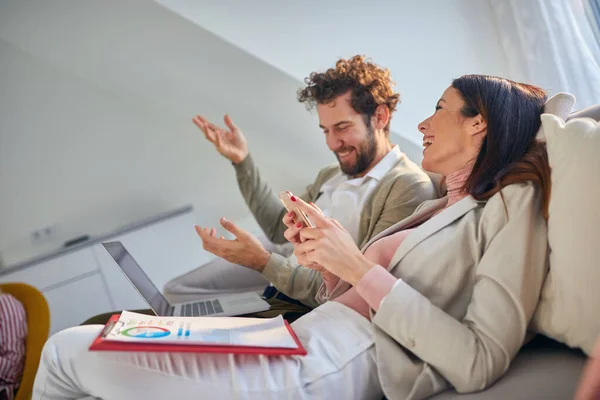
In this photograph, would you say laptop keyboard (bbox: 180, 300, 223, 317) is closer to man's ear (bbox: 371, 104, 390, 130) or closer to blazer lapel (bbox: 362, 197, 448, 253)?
blazer lapel (bbox: 362, 197, 448, 253)

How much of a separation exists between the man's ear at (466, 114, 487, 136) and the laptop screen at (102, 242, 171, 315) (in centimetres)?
98

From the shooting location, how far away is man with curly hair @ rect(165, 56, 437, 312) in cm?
167

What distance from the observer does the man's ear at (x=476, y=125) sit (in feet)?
4.03

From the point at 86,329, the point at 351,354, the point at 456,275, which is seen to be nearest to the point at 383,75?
the point at 456,275

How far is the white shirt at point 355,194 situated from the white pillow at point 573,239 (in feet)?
2.53

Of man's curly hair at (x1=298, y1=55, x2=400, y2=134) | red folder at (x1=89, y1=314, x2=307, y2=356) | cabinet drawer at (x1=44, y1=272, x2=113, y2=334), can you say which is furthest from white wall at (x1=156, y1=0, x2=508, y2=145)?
cabinet drawer at (x1=44, y1=272, x2=113, y2=334)

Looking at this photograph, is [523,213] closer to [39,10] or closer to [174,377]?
[174,377]

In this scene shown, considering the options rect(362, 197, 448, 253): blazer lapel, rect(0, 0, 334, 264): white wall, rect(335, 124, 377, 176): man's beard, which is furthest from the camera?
rect(0, 0, 334, 264): white wall

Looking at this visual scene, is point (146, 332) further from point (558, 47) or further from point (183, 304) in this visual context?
point (558, 47)

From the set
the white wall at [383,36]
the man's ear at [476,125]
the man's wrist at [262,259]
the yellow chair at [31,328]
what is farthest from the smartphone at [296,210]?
the yellow chair at [31,328]

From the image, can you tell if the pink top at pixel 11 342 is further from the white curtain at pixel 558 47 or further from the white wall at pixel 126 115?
the white curtain at pixel 558 47

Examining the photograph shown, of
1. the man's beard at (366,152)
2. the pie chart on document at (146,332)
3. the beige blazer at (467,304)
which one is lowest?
the beige blazer at (467,304)

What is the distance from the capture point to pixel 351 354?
3.57 ft

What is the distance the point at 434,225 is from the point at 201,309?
832 millimetres
